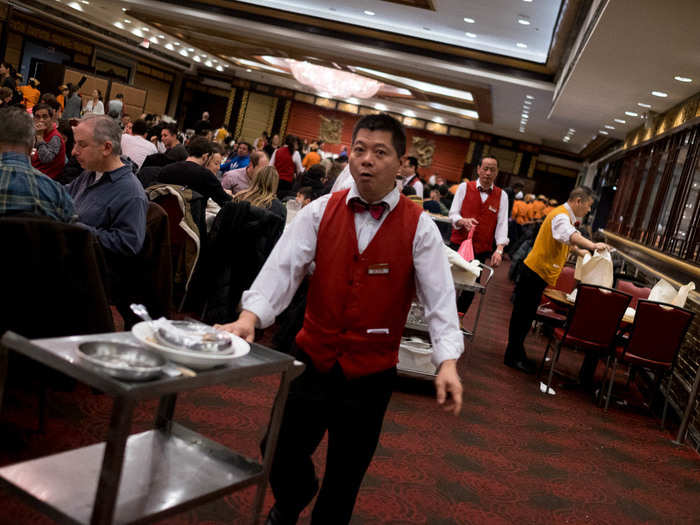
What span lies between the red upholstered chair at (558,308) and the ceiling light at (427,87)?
9.34 meters

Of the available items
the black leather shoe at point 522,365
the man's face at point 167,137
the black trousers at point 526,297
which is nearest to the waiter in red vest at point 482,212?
the black trousers at point 526,297

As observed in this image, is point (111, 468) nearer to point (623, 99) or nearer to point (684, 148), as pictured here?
point (684, 148)

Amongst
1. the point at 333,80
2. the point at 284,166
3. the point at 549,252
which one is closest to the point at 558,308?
the point at 549,252

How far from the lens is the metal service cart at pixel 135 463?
1.31m

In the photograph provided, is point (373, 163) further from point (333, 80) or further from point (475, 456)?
point (333, 80)

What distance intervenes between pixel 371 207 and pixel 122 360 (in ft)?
2.74

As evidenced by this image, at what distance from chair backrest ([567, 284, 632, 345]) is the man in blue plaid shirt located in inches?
149

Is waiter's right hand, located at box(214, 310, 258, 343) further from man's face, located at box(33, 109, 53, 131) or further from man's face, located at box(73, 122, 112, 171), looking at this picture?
man's face, located at box(33, 109, 53, 131)

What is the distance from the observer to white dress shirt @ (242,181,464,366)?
1.97 m

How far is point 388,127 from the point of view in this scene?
197 cm

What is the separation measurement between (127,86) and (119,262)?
57.3 feet

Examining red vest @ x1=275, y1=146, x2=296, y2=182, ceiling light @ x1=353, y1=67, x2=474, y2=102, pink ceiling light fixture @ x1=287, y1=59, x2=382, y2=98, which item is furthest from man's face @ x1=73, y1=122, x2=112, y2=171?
pink ceiling light fixture @ x1=287, y1=59, x2=382, y2=98

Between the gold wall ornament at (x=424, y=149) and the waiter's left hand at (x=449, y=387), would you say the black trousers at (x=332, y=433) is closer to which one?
the waiter's left hand at (x=449, y=387)

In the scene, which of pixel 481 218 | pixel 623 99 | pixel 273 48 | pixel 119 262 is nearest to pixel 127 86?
pixel 273 48
